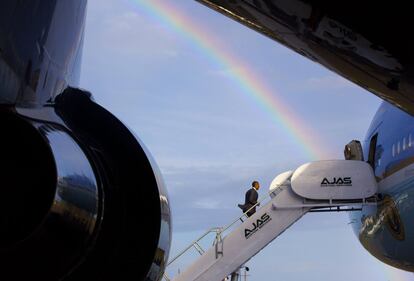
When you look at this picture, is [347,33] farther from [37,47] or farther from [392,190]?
[392,190]

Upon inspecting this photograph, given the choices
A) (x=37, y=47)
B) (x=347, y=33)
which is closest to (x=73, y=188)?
(x=37, y=47)

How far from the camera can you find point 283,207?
15.1 meters

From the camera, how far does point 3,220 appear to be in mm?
3352

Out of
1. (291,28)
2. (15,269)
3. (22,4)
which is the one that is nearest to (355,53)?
(291,28)

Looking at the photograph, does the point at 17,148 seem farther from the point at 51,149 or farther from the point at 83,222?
the point at 83,222

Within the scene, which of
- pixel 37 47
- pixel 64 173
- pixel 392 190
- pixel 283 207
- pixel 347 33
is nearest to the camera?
pixel 347 33

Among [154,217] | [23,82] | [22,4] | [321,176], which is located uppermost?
[22,4]

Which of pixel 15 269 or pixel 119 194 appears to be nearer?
pixel 15 269

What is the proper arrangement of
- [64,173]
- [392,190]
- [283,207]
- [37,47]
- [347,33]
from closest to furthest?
[347,33] < [37,47] < [64,173] < [392,190] < [283,207]

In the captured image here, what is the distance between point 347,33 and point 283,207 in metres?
13.2

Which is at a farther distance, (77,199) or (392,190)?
(392,190)

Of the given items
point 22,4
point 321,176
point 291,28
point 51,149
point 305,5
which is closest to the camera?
point 305,5

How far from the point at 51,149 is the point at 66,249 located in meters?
0.63

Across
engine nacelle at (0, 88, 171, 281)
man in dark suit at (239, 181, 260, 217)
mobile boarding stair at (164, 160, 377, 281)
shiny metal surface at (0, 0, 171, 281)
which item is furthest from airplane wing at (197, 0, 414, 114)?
man in dark suit at (239, 181, 260, 217)
